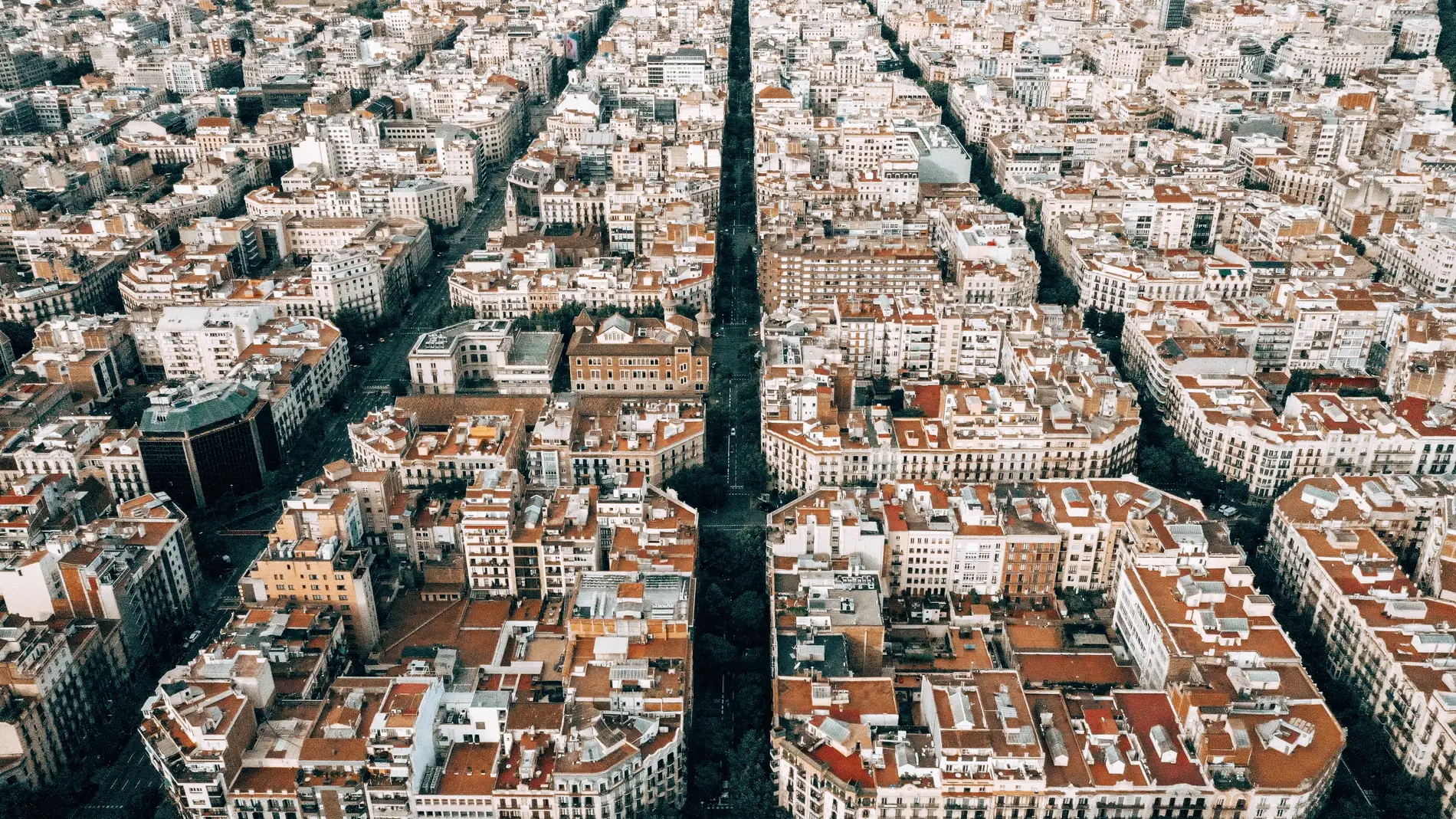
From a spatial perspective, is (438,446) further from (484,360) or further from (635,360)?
(635,360)

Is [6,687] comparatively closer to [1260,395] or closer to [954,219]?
[1260,395]

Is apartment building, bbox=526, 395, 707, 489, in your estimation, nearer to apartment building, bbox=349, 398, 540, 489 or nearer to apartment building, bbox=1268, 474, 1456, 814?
apartment building, bbox=349, 398, 540, 489

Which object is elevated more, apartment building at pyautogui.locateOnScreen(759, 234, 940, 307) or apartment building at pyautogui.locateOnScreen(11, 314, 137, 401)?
apartment building at pyautogui.locateOnScreen(759, 234, 940, 307)

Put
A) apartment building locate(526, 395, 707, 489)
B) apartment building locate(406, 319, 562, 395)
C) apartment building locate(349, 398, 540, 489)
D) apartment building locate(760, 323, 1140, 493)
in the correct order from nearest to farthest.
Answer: apartment building locate(526, 395, 707, 489)
apartment building locate(760, 323, 1140, 493)
apartment building locate(349, 398, 540, 489)
apartment building locate(406, 319, 562, 395)

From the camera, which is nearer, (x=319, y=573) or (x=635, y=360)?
(x=319, y=573)

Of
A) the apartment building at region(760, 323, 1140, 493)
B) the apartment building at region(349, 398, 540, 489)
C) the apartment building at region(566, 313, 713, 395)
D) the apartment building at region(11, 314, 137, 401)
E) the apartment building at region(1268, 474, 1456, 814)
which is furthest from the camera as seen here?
the apartment building at region(11, 314, 137, 401)

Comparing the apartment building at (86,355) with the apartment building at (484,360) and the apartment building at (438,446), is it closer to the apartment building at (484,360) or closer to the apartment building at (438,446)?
the apartment building at (484,360)

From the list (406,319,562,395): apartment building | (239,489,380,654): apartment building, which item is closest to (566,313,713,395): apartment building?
(406,319,562,395): apartment building

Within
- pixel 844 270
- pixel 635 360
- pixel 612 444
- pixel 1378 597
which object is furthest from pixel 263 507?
pixel 1378 597

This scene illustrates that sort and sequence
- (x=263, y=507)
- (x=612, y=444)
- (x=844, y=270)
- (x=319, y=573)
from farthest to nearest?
(x=844, y=270) < (x=263, y=507) < (x=612, y=444) < (x=319, y=573)

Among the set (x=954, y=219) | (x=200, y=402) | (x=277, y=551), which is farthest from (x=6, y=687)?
(x=954, y=219)

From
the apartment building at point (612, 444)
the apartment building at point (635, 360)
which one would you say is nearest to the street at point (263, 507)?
the apartment building at point (635, 360)
